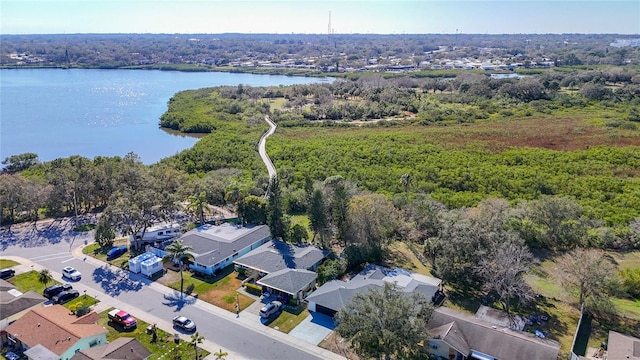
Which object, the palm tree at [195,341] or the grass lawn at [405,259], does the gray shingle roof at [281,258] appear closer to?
the grass lawn at [405,259]

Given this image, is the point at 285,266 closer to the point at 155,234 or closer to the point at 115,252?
the point at 155,234

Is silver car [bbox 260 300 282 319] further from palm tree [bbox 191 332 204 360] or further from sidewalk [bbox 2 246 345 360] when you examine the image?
palm tree [bbox 191 332 204 360]

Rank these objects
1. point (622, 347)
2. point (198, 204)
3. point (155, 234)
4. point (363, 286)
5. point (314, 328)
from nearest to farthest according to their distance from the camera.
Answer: point (622, 347) < point (314, 328) < point (363, 286) < point (155, 234) < point (198, 204)

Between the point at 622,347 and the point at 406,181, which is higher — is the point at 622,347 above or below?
below

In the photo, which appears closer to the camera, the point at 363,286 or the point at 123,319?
the point at 123,319

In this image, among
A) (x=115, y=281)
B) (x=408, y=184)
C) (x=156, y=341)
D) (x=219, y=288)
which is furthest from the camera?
(x=408, y=184)

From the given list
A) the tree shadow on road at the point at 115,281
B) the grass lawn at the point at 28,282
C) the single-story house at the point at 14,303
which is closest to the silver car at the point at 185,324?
the tree shadow on road at the point at 115,281

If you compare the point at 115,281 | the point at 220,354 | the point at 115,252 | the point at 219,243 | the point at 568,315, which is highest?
the point at 220,354

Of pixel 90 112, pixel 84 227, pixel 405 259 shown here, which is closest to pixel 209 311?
pixel 405 259
